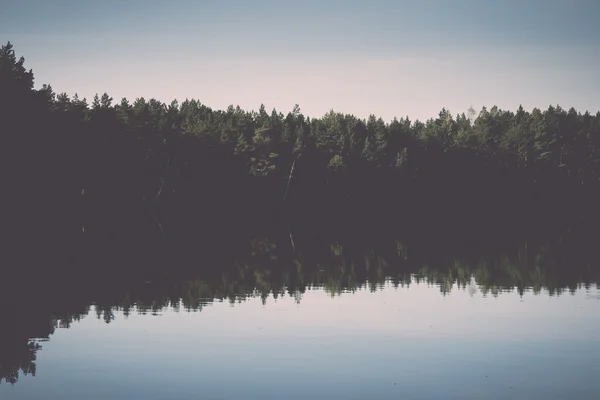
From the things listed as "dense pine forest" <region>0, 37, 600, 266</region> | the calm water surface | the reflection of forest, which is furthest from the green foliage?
the calm water surface

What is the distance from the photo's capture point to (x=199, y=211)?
124062 mm

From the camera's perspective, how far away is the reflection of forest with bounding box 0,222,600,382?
107ft

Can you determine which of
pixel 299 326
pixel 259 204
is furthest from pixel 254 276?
pixel 259 204

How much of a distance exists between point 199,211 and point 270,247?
197 ft

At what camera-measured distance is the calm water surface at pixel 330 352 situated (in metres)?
21.1

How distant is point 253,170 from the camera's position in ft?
447

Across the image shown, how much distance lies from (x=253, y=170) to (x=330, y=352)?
11170 cm

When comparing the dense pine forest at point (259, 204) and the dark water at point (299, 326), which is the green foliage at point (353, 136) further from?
the dark water at point (299, 326)

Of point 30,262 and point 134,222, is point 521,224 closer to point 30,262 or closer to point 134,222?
point 134,222

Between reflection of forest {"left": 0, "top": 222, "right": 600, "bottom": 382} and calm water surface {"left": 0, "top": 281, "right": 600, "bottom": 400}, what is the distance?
4.27ft

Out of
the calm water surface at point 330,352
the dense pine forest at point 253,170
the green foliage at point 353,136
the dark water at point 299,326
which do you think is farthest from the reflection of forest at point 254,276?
the green foliage at point 353,136

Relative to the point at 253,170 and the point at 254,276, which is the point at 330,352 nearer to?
the point at 254,276

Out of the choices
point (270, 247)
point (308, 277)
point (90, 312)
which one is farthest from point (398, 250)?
point (90, 312)

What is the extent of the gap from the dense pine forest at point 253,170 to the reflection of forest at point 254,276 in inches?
485
